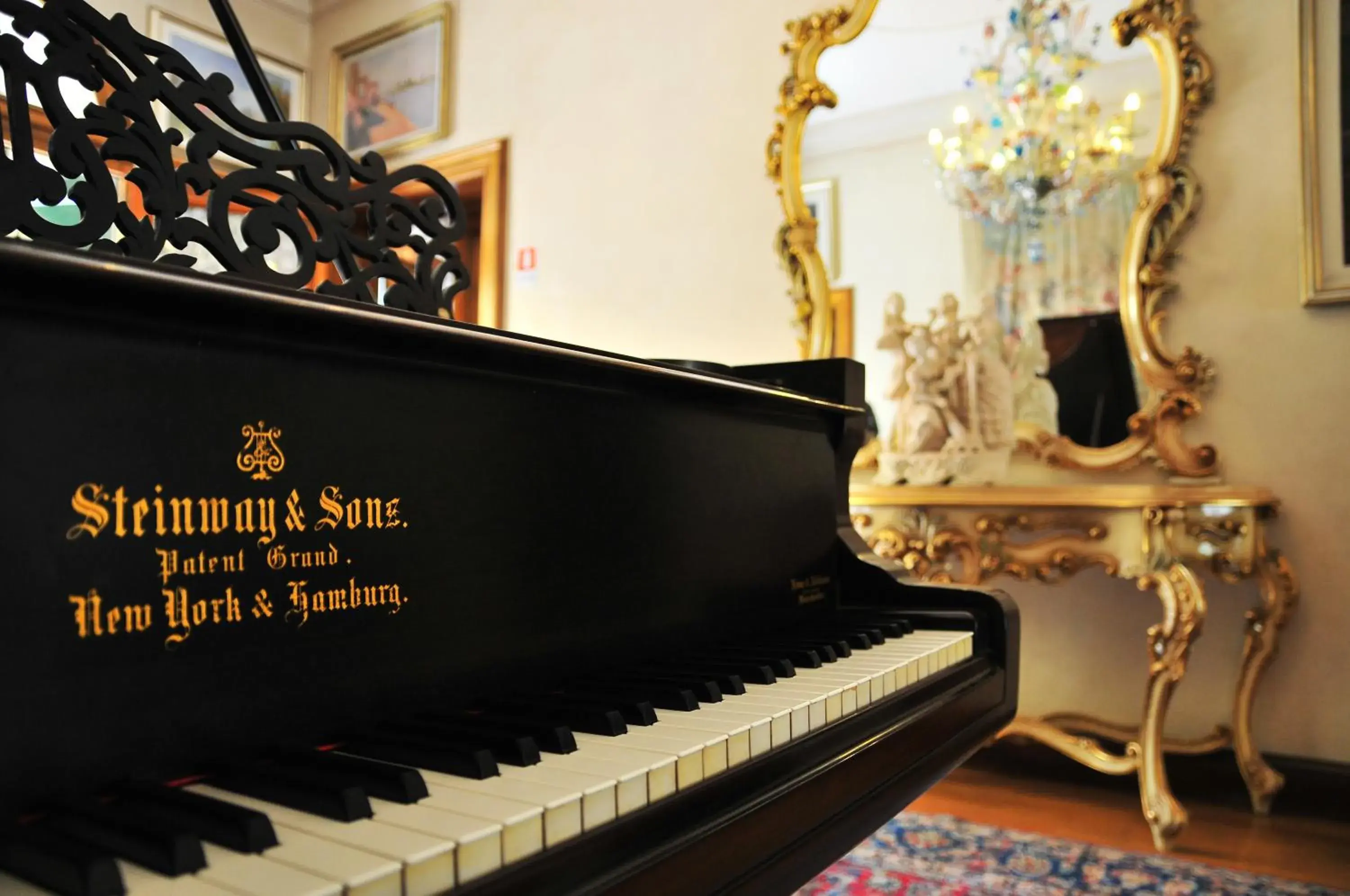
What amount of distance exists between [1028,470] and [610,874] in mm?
2524

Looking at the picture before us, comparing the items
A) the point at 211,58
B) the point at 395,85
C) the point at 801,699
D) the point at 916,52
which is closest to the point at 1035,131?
the point at 916,52

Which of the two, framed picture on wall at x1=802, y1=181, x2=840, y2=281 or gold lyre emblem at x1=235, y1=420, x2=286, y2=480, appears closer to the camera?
→ gold lyre emblem at x1=235, y1=420, x2=286, y2=480

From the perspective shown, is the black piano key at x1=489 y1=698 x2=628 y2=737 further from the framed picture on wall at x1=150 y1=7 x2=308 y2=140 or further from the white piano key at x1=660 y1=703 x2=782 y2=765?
Result: the framed picture on wall at x1=150 y1=7 x2=308 y2=140

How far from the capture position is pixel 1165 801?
89.7 inches

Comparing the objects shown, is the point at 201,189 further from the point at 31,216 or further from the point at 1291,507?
the point at 1291,507

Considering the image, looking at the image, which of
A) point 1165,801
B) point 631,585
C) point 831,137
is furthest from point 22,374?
point 831,137

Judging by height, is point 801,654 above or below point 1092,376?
below

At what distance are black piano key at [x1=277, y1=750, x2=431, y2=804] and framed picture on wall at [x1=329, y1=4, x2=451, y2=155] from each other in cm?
431

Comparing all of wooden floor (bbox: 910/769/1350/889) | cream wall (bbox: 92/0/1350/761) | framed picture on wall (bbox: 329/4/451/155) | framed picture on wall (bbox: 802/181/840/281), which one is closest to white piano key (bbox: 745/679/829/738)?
wooden floor (bbox: 910/769/1350/889)

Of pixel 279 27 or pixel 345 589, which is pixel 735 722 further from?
pixel 279 27

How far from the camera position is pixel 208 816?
1.69ft

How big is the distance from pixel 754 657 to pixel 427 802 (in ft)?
1.71

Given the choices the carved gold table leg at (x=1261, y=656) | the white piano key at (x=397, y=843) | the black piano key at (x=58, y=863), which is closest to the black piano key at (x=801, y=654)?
the white piano key at (x=397, y=843)

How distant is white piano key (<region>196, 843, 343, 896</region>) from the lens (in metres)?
0.44
